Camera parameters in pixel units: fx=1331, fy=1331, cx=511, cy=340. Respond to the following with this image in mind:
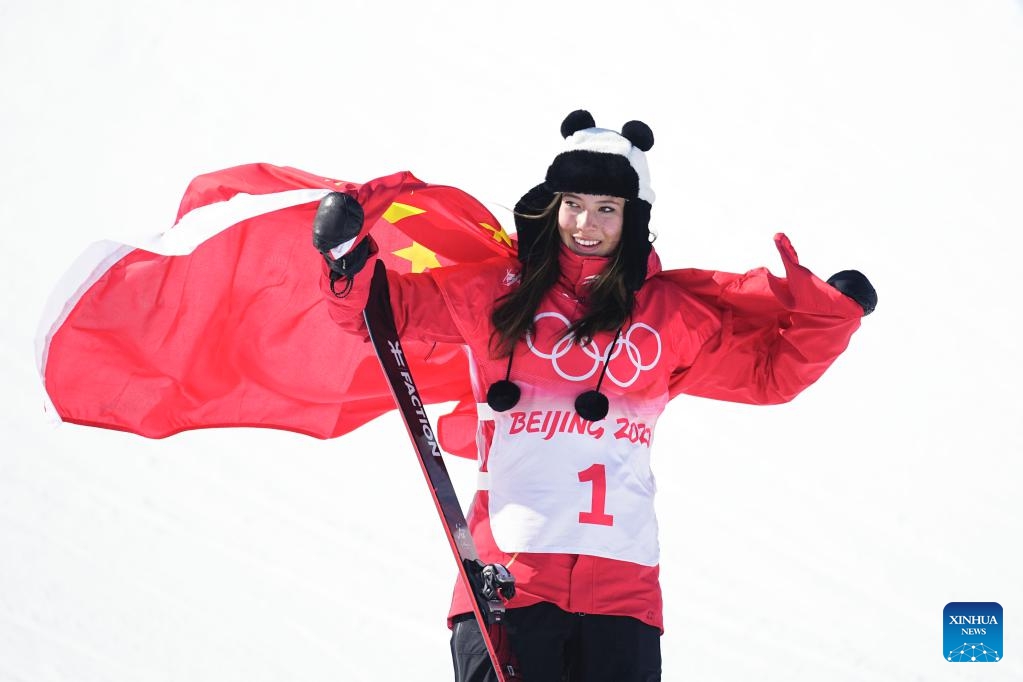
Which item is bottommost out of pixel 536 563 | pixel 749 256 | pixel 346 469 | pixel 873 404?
pixel 536 563

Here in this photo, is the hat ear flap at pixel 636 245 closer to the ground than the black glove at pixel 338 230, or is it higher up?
higher up

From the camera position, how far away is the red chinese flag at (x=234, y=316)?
233 cm

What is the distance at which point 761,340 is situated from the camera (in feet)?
7.84

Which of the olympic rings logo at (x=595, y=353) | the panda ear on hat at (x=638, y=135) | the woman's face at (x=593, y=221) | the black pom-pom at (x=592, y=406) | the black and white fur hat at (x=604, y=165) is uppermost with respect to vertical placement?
the panda ear on hat at (x=638, y=135)

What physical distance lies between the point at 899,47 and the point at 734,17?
0.56 m

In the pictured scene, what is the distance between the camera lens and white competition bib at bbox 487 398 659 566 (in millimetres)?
2133

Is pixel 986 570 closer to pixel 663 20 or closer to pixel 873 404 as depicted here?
pixel 873 404

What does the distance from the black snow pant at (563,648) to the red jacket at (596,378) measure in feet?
0.07

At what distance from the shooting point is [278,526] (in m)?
3.46

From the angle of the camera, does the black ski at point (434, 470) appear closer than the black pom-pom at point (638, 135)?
Yes

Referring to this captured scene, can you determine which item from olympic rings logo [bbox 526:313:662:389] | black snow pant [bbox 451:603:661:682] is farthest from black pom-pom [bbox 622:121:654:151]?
black snow pant [bbox 451:603:661:682]

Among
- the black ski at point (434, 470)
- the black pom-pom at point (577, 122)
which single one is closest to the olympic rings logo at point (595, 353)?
the black ski at point (434, 470)

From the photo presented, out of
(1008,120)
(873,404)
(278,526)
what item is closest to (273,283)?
(278,526)

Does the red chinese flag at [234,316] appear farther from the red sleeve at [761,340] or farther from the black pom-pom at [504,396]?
the red sleeve at [761,340]
